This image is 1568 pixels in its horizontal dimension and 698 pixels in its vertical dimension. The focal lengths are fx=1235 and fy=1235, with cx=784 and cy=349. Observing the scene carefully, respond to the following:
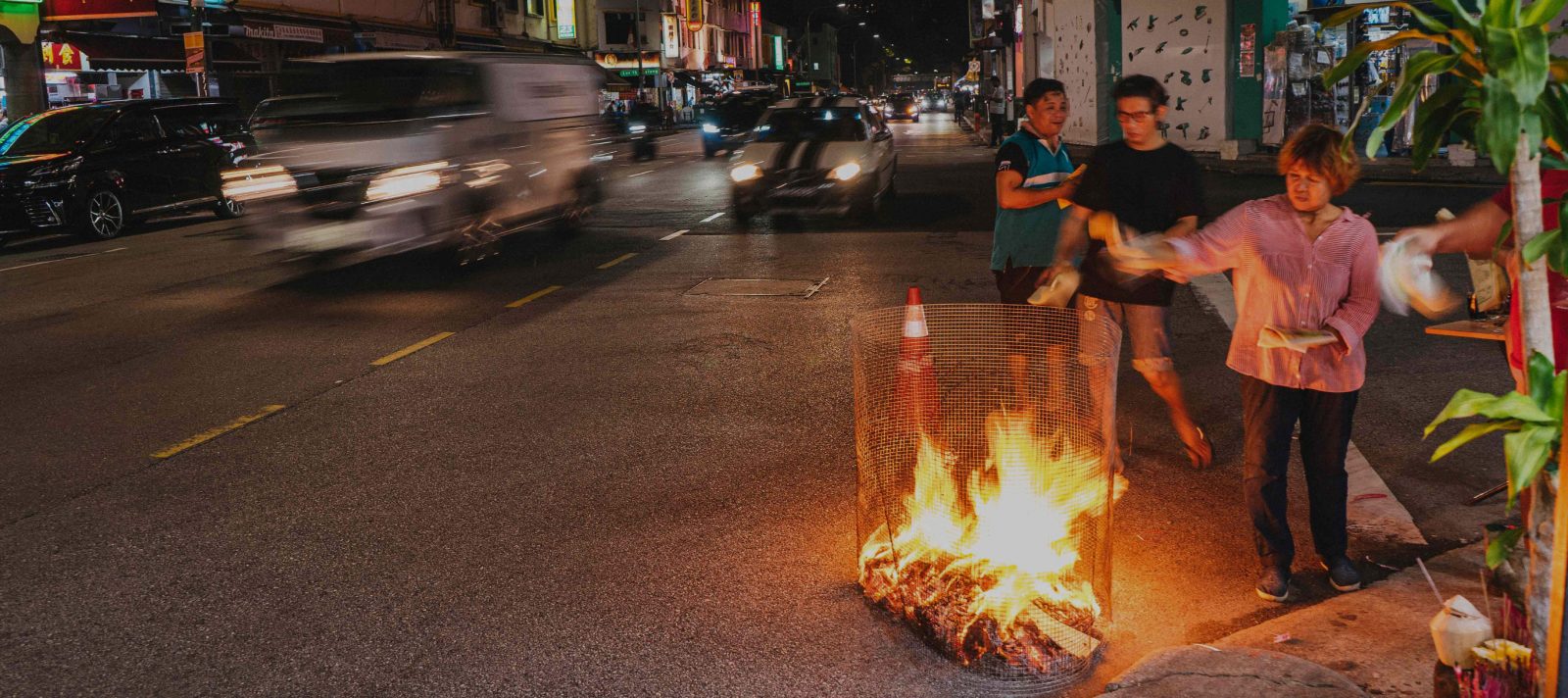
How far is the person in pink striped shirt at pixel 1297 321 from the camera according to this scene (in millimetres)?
3922

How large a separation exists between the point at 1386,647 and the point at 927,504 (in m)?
1.45

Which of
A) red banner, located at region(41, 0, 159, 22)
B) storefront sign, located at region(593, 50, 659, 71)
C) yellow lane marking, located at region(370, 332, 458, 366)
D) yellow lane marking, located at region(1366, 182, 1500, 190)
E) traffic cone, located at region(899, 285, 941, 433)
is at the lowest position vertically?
yellow lane marking, located at region(370, 332, 458, 366)

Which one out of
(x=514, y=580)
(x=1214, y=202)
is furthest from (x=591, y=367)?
(x=1214, y=202)

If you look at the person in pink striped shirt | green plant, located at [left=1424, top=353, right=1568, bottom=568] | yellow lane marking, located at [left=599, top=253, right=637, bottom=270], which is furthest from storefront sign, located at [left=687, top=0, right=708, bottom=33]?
green plant, located at [left=1424, top=353, right=1568, bottom=568]

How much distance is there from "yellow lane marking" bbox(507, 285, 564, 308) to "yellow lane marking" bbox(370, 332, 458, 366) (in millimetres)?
1315

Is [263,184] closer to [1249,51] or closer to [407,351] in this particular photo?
[407,351]

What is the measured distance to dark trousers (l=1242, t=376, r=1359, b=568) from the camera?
13.6 ft

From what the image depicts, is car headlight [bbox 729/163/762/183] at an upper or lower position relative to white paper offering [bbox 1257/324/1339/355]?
upper

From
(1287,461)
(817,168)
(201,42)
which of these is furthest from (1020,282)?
(201,42)

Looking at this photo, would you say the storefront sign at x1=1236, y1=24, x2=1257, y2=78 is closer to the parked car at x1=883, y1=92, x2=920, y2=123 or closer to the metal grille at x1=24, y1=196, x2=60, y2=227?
the metal grille at x1=24, y1=196, x2=60, y2=227

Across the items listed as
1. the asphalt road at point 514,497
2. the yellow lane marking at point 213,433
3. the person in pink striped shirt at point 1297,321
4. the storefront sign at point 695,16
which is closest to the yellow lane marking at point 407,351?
the asphalt road at point 514,497

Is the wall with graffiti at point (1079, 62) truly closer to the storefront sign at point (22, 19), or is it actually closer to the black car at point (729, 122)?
the black car at point (729, 122)

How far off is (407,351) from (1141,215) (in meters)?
5.60

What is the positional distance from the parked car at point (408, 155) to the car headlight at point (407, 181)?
0.01 m
